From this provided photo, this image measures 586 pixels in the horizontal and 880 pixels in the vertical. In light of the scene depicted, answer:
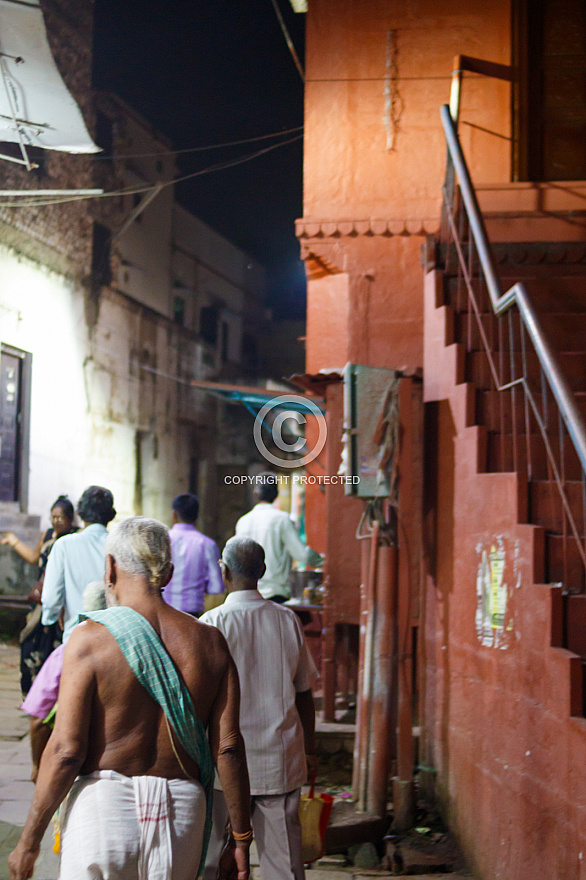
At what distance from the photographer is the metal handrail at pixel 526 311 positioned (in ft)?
12.4

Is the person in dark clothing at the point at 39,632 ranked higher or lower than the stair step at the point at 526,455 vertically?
lower

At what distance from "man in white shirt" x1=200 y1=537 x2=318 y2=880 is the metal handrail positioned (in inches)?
61.4

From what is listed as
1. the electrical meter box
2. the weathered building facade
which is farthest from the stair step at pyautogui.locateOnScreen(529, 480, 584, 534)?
the weathered building facade

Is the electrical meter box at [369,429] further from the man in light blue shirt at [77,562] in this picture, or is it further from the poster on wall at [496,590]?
the man in light blue shirt at [77,562]

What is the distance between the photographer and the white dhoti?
2.42 metres

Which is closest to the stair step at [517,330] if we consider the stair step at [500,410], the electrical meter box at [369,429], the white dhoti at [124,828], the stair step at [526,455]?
the stair step at [500,410]

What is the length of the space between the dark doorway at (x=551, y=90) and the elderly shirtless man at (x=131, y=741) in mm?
7656

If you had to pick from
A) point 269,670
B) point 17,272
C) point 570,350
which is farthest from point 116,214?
point 269,670

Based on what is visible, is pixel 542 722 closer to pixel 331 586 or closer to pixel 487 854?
pixel 487 854

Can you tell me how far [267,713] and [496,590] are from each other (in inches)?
59.6

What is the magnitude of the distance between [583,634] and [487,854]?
1.45m

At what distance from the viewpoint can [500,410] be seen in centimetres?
521

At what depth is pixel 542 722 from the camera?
378 centimetres

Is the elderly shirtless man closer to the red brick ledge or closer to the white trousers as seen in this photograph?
the white trousers
